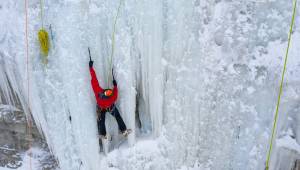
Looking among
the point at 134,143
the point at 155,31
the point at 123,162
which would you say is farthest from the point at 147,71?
the point at 123,162

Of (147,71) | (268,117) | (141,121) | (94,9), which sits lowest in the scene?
(141,121)

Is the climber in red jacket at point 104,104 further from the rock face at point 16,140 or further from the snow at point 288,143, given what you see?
the snow at point 288,143

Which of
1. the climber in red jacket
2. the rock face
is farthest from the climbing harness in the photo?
the rock face

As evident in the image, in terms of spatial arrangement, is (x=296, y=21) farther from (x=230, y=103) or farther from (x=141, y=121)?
(x=141, y=121)

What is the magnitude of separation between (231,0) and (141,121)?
6.72ft

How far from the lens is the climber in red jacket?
12.2 ft

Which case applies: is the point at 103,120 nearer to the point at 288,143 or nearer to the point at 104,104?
the point at 104,104

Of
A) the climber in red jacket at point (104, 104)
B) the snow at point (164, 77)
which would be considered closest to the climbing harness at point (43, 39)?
the snow at point (164, 77)

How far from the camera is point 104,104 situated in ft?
12.4

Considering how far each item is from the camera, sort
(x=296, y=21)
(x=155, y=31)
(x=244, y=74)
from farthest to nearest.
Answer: (x=155, y=31) < (x=244, y=74) < (x=296, y=21)

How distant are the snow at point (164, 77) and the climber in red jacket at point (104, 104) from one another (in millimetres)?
101

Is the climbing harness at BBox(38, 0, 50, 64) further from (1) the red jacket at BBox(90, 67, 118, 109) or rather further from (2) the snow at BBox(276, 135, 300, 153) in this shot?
(2) the snow at BBox(276, 135, 300, 153)

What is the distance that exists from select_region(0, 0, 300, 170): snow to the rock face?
45cm

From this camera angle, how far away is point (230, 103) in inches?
140
